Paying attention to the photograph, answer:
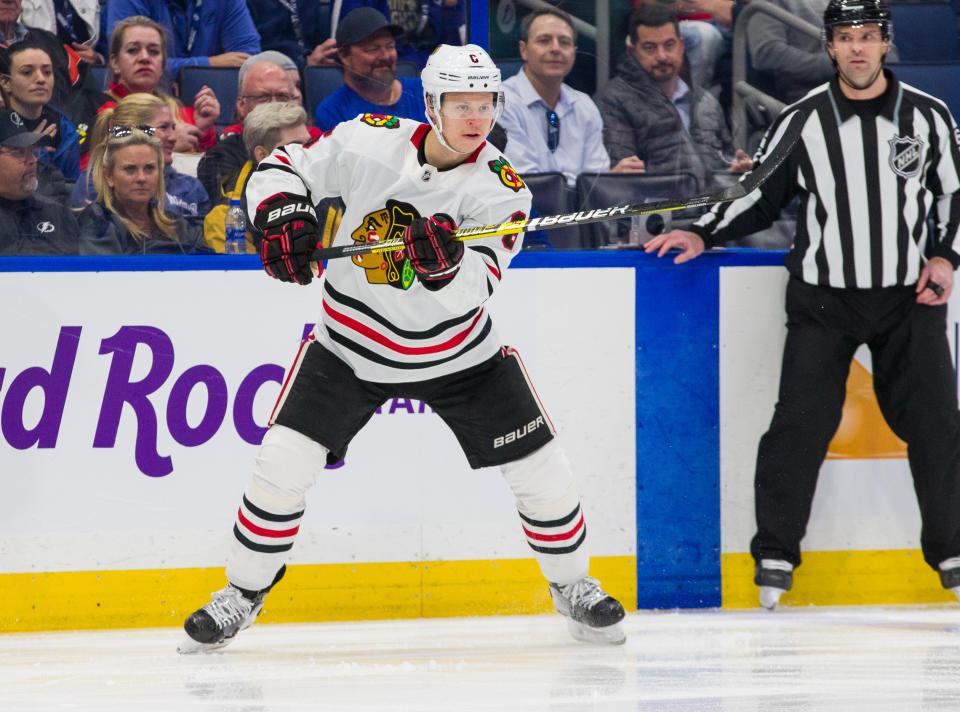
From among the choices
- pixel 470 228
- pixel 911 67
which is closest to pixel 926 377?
pixel 911 67

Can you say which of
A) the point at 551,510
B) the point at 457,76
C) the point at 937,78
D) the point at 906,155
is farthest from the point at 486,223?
the point at 937,78

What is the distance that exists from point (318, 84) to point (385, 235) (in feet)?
2.80

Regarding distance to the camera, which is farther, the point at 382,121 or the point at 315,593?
the point at 315,593

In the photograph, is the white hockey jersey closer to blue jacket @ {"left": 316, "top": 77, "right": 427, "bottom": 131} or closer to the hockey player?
the hockey player

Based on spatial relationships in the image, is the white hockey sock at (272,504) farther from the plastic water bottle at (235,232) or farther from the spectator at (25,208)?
the spectator at (25,208)

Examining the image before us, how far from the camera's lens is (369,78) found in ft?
10.7

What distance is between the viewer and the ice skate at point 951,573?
3072 millimetres

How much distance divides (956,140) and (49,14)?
7.64ft

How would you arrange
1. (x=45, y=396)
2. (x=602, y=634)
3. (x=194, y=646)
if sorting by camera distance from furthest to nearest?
1. (x=45, y=396)
2. (x=602, y=634)
3. (x=194, y=646)

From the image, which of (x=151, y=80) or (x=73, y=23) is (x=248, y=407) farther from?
(x=73, y=23)

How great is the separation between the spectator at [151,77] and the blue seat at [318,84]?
0.24 m

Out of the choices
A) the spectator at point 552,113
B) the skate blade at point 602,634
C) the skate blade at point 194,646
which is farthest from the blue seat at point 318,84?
the skate blade at point 602,634

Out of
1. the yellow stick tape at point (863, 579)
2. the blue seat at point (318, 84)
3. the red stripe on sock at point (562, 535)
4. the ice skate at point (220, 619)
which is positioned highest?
the blue seat at point (318, 84)

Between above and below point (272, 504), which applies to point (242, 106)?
above
